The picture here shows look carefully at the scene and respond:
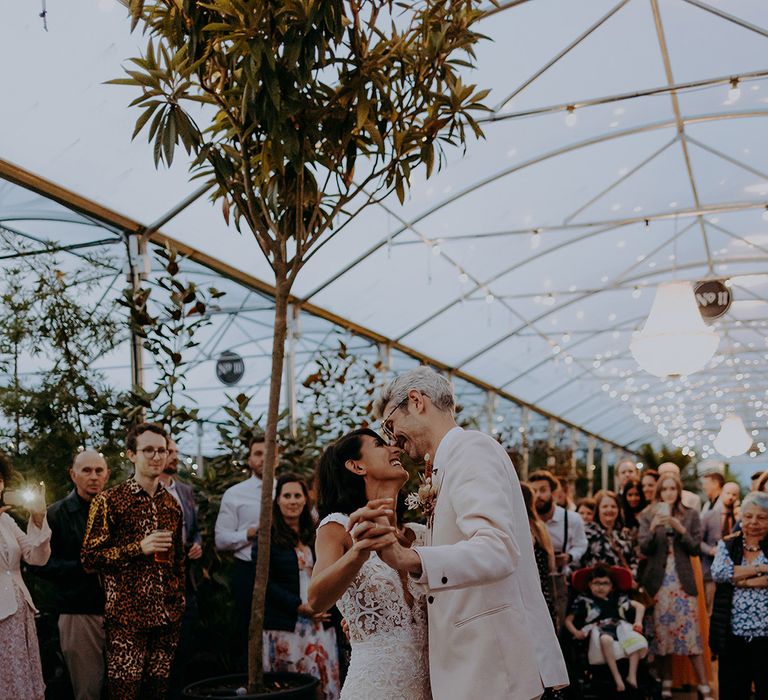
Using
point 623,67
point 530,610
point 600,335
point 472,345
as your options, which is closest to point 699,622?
point 623,67

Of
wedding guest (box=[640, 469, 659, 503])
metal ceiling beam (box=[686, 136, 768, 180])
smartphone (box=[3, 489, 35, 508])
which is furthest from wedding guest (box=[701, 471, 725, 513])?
smartphone (box=[3, 489, 35, 508])

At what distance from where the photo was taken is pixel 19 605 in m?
4.08

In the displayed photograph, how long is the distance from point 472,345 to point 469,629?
10981 millimetres

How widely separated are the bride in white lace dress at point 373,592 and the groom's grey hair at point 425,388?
8.7 inches

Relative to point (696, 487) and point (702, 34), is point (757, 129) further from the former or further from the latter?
point (696, 487)

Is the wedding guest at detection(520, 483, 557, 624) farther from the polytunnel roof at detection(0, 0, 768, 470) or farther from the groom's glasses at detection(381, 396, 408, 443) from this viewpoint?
the groom's glasses at detection(381, 396, 408, 443)

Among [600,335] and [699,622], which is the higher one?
[600,335]

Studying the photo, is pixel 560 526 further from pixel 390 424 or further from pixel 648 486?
pixel 390 424

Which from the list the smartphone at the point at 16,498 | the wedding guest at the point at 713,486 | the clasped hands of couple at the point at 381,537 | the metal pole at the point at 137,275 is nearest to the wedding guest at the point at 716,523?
the wedding guest at the point at 713,486

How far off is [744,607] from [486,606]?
3.59 meters

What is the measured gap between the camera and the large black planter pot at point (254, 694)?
12.0 feet

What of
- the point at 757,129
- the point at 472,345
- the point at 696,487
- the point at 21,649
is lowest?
the point at 21,649

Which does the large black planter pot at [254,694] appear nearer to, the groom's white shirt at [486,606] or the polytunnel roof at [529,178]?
the groom's white shirt at [486,606]

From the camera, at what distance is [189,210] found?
6.88 m
